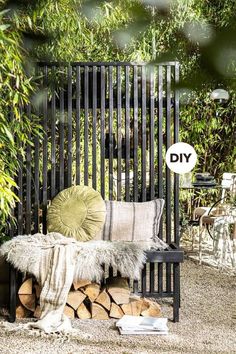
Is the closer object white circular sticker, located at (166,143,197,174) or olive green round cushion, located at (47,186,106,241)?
olive green round cushion, located at (47,186,106,241)

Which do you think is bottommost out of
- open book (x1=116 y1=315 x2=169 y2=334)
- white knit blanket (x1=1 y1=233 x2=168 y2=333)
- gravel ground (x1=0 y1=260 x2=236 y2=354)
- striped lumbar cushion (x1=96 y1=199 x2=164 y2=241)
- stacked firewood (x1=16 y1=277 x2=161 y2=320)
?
gravel ground (x1=0 y1=260 x2=236 y2=354)

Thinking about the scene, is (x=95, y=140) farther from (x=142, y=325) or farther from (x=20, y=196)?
(x=142, y=325)

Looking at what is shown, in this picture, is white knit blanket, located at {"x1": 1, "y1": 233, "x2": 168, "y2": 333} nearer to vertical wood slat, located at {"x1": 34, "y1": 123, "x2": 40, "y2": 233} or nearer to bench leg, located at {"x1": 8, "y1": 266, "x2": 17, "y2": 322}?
bench leg, located at {"x1": 8, "y1": 266, "x2": 17, "y2": 322}

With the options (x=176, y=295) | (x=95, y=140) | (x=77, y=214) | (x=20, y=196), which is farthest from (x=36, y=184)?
(x=176, y=295)

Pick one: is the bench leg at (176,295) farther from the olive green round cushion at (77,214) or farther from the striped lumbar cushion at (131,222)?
the olive green round cushion at (77,214)

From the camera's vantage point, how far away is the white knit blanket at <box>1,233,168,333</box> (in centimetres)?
380

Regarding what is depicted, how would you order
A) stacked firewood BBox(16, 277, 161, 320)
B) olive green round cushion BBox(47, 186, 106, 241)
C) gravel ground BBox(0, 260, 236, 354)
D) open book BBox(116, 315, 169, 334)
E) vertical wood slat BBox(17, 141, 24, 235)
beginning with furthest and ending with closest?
vertical wood slat BBox(17, 141, 24, 235)
olive green round cushion BBox(47, 186, 106, 241)
stacked firewood BBox(16, 277, 161, 320)
open book BBox(116, 315, 169, 334)
gravel ground BBox(0, 260, 236, 354)

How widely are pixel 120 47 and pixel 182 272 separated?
5264 mm

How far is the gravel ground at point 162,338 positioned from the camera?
3.41m

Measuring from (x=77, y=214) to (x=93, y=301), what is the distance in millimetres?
605

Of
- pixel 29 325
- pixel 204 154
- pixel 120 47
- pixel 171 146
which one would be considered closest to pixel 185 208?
pixel 204 154

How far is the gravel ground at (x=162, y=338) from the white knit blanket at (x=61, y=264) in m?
0.18


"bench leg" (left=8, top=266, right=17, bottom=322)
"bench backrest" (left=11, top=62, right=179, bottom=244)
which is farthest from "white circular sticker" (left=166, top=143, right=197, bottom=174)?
"bench leg" (left=8, top=266, right=17, bottom=322)

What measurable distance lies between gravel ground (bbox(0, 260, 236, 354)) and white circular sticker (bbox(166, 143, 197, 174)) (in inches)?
38.1
